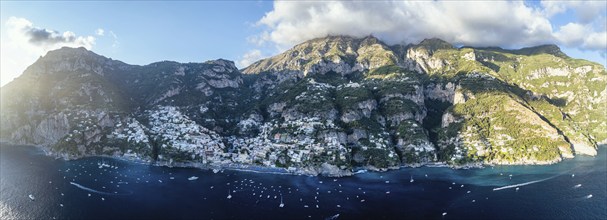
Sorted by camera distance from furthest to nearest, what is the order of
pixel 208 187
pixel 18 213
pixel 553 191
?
pixel 208 187
pixel 553 191
pixel 18 213

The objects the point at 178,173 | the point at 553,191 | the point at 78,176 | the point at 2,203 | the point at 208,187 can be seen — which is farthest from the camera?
the point at 178,173

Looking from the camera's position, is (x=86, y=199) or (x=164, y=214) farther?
(x=86, y=199)

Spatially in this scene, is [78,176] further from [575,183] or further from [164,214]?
[575,183]

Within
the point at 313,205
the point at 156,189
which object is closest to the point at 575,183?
the point at 313,205

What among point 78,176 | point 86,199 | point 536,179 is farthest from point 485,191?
point 78,176

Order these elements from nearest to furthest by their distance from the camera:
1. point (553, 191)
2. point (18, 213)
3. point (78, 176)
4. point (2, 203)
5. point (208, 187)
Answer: point (18, 213), point (2, 203), point (553, 191), point (208, 187), point (78, 176)

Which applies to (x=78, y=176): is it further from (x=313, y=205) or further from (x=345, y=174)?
(x=345, y=174)
